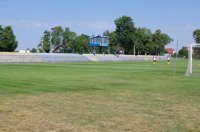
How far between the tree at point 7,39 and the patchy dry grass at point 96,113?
89.6 m

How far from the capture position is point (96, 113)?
10.4 m

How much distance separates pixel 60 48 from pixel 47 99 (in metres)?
118

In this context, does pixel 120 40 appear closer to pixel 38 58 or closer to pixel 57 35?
pixel 57 35

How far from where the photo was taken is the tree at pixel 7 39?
10069 cm

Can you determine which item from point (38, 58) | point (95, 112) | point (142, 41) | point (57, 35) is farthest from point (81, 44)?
point (95, 112)

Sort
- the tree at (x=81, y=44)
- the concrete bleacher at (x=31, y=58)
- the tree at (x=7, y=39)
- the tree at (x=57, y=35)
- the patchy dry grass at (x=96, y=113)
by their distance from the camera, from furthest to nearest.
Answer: the tree at (x=81, y=44) → the tree at (x=57, y=35) → the tree at (x=7, y=39) → the concrete bleacher at (x=31, y=58) → the patchy dry grass at (x=96, y=113)

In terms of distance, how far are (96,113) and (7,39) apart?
94.4 meters

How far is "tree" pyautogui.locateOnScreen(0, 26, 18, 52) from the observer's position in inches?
3964

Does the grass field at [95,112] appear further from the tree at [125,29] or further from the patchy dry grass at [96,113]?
the tree at [125,29]

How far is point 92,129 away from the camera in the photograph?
8336 millimetres

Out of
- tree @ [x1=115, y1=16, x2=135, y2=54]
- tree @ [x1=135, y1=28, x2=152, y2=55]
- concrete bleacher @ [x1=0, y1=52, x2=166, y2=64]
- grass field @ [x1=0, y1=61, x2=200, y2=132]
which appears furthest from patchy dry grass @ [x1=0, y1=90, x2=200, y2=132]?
tree @ [x1=135, y1=28, x2=152, y2=55]

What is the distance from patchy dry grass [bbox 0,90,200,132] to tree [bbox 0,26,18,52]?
3529 inches

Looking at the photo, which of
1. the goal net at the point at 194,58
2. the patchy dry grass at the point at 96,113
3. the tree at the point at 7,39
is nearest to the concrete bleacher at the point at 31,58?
the goal net at the point at 194,58

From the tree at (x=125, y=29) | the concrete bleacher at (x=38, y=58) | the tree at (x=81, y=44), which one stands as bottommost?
the concrete bleacher at (x=38, y=58)
